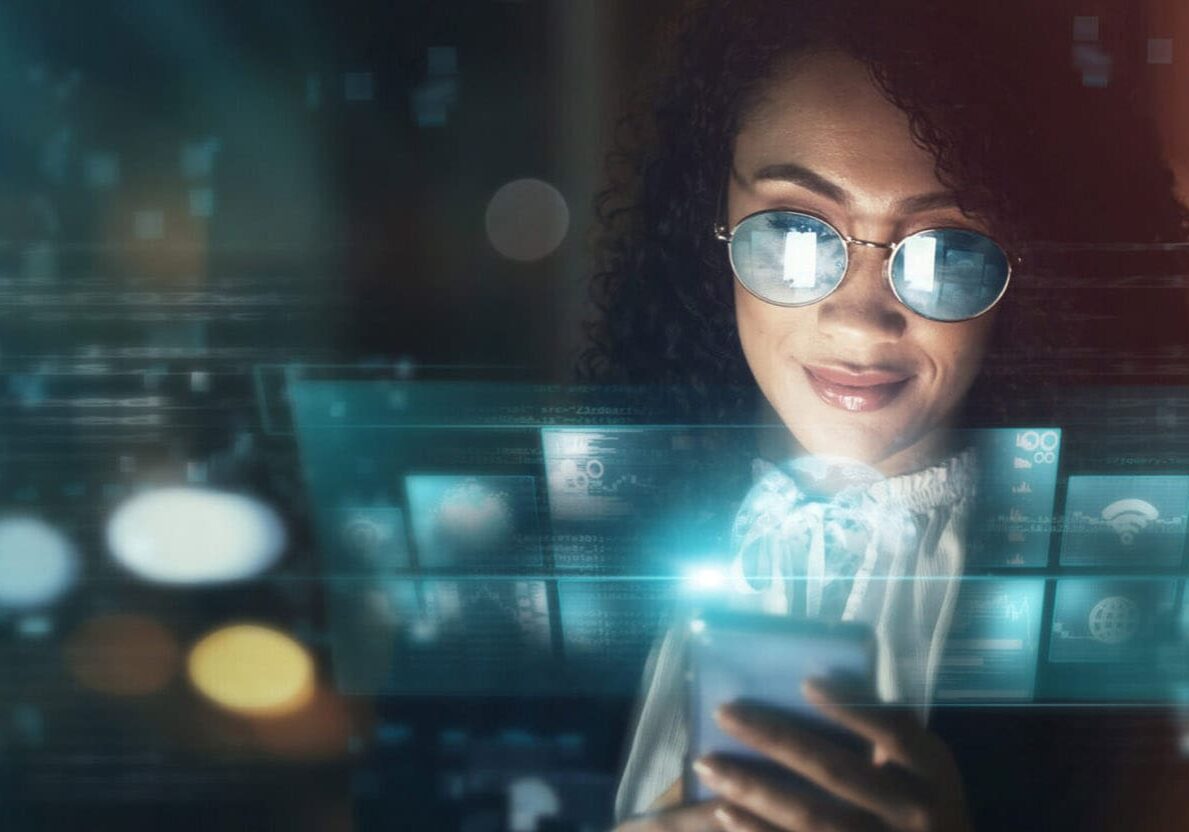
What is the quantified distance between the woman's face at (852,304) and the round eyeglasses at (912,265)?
12 mm

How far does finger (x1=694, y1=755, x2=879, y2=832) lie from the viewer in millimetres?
1199

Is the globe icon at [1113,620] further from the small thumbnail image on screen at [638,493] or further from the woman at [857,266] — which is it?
the small thumbnail image on screen at [638,493]

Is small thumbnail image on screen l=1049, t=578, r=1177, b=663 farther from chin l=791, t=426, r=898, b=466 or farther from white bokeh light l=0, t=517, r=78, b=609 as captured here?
white bokeh light l=0, t=517, r=78, b=609

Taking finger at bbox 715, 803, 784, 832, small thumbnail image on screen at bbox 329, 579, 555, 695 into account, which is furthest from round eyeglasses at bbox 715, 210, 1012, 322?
finger at bbox 715, 803, 784, 832

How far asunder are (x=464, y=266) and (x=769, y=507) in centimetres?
51

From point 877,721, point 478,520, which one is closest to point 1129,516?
point 877,721

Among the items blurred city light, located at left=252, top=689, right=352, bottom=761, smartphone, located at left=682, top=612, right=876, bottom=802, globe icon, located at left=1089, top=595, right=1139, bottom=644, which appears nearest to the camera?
smartphone, located at left=682, top=612, right=876, bottom=802

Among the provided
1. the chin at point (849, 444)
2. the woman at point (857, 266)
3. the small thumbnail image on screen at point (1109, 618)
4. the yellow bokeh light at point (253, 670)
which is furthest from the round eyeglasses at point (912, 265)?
the yellow bokeh light at point (253, 670)

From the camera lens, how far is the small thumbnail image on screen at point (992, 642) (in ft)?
4.06

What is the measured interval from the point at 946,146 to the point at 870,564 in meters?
0.53

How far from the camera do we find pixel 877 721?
122 cm

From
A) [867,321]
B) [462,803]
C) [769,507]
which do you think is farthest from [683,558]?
[462,803]

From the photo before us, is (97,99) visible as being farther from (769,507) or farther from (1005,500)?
(1005,500)

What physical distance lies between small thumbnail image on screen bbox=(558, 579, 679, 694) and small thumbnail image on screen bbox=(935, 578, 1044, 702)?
38 cm
